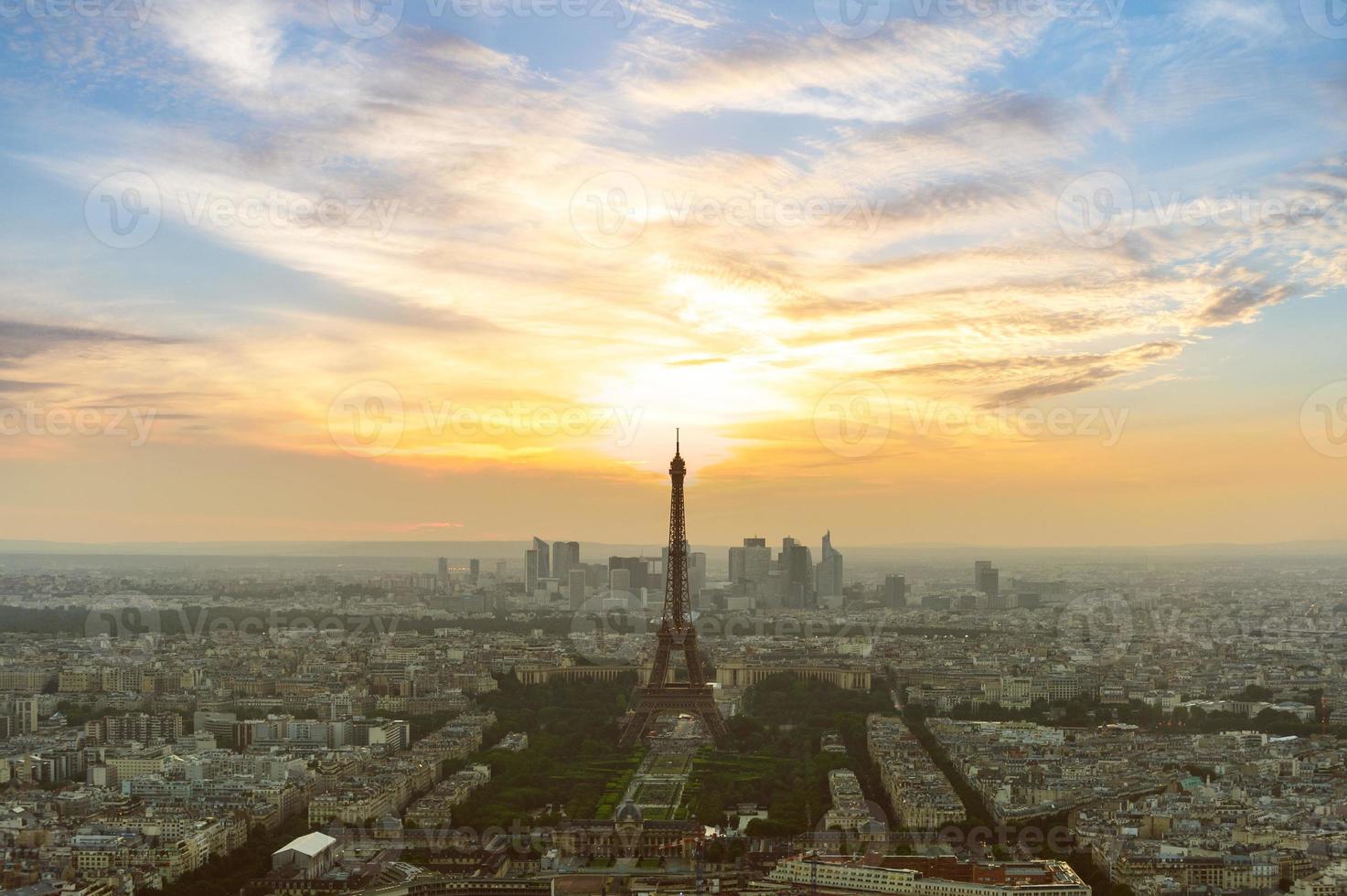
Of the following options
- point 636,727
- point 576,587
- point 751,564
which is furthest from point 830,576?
point 636,727

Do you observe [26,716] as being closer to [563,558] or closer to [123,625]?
[123,625]

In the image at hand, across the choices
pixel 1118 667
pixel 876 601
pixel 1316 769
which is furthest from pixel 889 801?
pixel 876 601

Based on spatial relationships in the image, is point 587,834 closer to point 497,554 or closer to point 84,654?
point 84,654

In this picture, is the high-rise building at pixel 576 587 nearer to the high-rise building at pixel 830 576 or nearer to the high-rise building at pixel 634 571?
the high-rise building at pixel 634 571

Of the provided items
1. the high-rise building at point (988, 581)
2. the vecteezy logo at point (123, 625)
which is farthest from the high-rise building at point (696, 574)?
the vecteezy logo at point (123, 625)

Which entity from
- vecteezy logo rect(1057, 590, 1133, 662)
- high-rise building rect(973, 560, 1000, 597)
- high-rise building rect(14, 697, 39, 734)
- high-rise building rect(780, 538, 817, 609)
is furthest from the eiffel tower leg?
high-rise building rect(973, 560, 1000, 597)

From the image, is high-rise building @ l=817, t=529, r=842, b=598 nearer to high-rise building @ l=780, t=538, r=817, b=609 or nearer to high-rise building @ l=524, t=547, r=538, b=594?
high-rise building @ l=780, t=538, r=817, b=609
